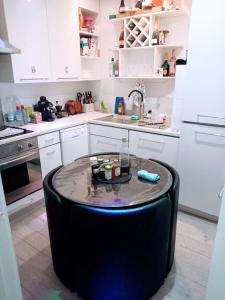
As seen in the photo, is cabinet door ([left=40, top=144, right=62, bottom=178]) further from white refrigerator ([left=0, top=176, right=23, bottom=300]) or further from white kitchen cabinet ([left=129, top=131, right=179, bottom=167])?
white refrigerator ([left=0, top=176, right=23, bottom=300])

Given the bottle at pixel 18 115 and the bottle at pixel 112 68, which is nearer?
the bottle at pixel 18 115

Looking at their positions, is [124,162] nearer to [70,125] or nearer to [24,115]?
[70,125]

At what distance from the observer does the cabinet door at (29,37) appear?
223cm

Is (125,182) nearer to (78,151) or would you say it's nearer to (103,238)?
(103,238)

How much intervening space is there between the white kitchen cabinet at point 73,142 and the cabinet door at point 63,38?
0.67 metres

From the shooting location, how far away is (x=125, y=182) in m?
1.57

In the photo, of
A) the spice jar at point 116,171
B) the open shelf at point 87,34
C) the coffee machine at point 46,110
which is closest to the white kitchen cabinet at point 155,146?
the spice jar at point 116,171

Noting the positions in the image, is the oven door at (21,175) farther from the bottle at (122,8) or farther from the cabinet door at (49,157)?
the bottle at (122,8)

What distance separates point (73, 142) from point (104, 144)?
1.32 feet

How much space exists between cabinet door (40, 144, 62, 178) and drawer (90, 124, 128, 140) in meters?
0.56

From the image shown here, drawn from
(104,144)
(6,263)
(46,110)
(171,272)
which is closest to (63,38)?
(46,110)

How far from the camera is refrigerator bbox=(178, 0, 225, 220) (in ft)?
6.15

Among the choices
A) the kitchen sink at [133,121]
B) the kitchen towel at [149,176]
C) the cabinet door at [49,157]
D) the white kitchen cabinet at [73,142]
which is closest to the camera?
the kitchen towel at [149,176]

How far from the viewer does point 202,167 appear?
2.22 metres
